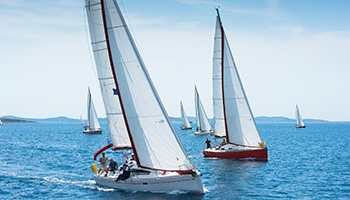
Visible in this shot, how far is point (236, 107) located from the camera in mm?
37719

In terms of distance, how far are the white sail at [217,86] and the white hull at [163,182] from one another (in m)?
22.3

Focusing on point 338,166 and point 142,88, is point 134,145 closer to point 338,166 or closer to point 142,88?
point 142,88

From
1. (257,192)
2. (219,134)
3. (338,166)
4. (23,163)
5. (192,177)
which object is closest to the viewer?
(192,177)

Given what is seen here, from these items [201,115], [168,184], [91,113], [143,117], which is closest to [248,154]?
[168,184]

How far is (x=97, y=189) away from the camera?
1010 inches

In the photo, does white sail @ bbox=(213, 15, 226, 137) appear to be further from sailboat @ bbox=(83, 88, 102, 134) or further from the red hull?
sailboat @ bbox=(83, 88, 102, 134)

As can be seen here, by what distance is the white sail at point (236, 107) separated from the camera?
122ft

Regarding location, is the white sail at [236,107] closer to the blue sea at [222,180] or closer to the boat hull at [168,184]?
the blue sea at [222,180]

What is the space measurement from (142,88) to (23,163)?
81.5 ft

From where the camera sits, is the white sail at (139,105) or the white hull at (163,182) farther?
the white hull at (163,182)

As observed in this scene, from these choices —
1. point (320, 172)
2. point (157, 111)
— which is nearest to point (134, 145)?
point (157, 111)

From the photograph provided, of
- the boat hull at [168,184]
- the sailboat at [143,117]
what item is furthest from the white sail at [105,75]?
the boat hull at [168,184]

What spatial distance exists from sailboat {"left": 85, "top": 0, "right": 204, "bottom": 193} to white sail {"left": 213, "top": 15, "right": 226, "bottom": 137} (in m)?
20.5

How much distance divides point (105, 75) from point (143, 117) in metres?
5.86
